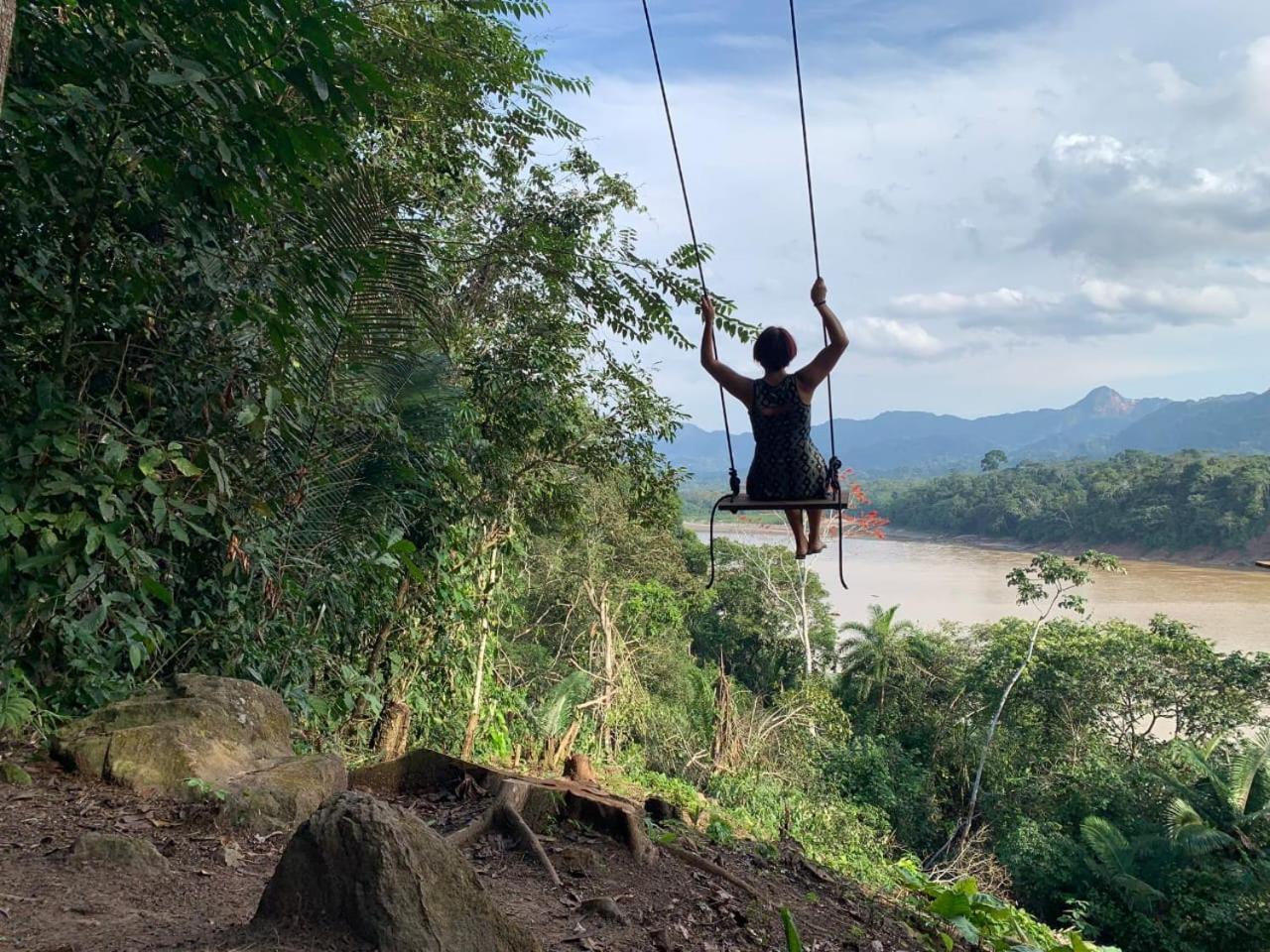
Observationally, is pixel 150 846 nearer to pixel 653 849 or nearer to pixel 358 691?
pixel 653 849

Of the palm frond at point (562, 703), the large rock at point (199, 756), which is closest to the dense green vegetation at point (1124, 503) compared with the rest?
the palm frond at point (562, 703)

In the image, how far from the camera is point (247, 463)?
378cm

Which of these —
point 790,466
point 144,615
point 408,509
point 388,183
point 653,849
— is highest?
point 388,183

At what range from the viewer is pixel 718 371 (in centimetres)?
371

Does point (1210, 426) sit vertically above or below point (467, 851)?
above

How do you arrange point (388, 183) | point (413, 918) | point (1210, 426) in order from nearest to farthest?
point (413, 918)
point (388, 183)
point (1210, 426)

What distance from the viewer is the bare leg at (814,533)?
3760 mm

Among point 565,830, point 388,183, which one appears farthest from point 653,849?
point 388,183

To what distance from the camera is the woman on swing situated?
337 cm

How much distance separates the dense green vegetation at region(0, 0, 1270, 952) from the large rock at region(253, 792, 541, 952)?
114 cm

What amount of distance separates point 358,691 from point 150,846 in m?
2.38

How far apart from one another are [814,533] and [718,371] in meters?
0.85

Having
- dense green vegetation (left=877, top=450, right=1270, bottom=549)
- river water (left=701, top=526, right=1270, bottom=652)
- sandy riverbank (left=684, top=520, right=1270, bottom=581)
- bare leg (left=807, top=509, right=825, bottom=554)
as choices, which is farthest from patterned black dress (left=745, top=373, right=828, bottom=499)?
dense green vegetation (left=877, top=450, right=1270, bottom=549)

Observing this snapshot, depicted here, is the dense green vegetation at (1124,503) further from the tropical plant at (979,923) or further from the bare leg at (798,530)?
the bare leg at (798,530)
